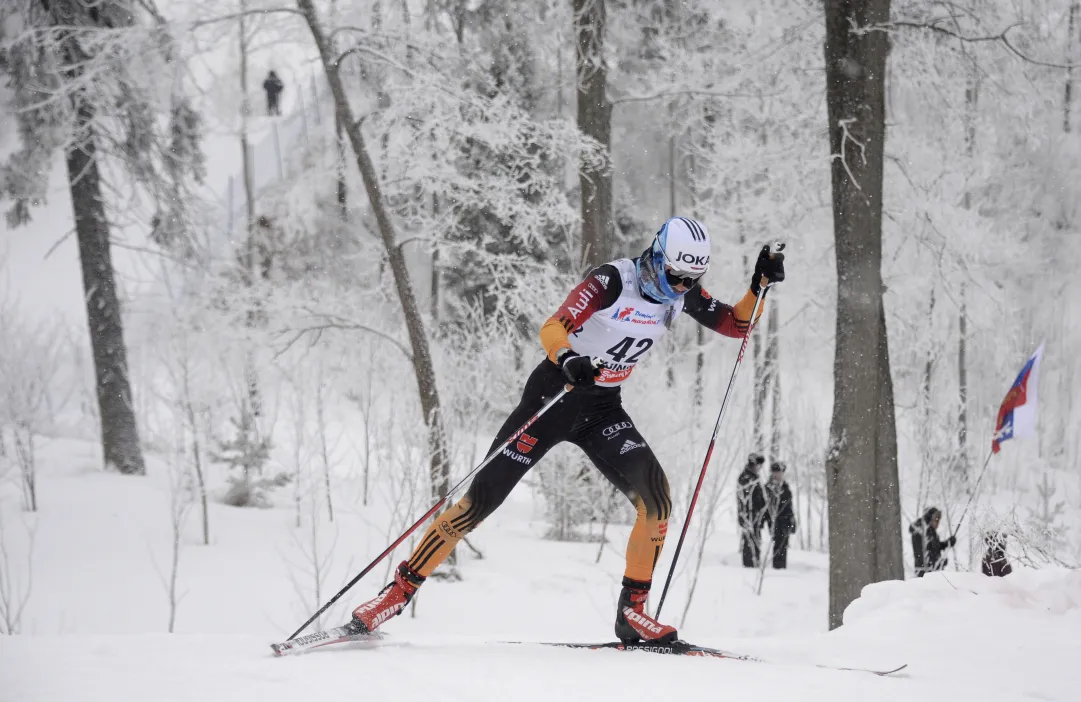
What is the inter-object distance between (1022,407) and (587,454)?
Result: 15.9ft

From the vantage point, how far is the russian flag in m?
6.59

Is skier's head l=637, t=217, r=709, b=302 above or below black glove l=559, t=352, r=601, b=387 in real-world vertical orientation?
above

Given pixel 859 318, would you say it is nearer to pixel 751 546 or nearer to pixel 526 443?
pixel 526 443

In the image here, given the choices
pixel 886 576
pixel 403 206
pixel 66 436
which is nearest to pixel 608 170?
pixel 403 206

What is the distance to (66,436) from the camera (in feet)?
47.4

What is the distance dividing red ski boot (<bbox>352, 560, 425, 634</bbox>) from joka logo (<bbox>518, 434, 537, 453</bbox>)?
→ 0.72 metres

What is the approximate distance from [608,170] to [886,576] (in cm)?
466

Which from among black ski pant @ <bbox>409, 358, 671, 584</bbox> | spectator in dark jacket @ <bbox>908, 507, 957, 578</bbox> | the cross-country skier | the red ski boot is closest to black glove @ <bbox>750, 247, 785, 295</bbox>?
the cross-country skier

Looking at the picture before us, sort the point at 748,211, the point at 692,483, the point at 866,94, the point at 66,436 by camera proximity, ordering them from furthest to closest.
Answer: the point at 66,436 < the point at 748,211 < the point at 692,483 < the point at 866,94

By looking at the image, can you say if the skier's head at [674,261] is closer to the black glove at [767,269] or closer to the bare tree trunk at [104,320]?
the black glove at [767,269]

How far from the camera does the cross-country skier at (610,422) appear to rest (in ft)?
11.6

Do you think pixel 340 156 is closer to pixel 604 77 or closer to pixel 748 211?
pixel 604 77

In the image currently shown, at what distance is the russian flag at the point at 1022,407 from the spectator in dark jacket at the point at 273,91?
21.1m

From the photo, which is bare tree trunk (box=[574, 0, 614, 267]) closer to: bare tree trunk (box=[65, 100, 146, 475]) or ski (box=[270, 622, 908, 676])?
ski (box=[270, 622, 908, 676])
